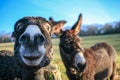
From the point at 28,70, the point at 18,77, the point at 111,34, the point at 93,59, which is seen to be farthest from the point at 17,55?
the point at 111,34

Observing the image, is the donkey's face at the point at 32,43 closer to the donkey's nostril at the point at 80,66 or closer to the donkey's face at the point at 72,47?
the donkey's face at the point at 72,47

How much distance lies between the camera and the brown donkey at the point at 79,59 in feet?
27.2

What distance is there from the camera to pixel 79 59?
786cm

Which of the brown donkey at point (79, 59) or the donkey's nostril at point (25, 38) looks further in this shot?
the brown donkey at point (79, 59)

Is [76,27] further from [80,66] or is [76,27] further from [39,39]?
[39,39]

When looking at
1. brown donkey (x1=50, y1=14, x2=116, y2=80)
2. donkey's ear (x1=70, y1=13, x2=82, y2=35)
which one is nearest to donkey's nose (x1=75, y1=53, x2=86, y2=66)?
brown donkey (x1=50, y1=14, x2=116, y2=80)

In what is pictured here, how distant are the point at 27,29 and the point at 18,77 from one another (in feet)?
5.29

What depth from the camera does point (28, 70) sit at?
3188mm

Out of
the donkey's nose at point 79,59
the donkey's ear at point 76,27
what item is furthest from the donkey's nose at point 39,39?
the donkey's ear at point 76,27

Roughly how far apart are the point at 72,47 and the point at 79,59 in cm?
60

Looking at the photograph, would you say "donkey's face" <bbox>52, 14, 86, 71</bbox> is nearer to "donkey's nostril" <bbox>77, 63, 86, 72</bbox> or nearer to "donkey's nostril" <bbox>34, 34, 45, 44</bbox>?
"donkey's nostril" <bbox>77, 63, 86, 72</bbox>

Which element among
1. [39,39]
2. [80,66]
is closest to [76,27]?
[80,66]

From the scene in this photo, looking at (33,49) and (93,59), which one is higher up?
(33,49)

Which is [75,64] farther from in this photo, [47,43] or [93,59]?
[47,43]
